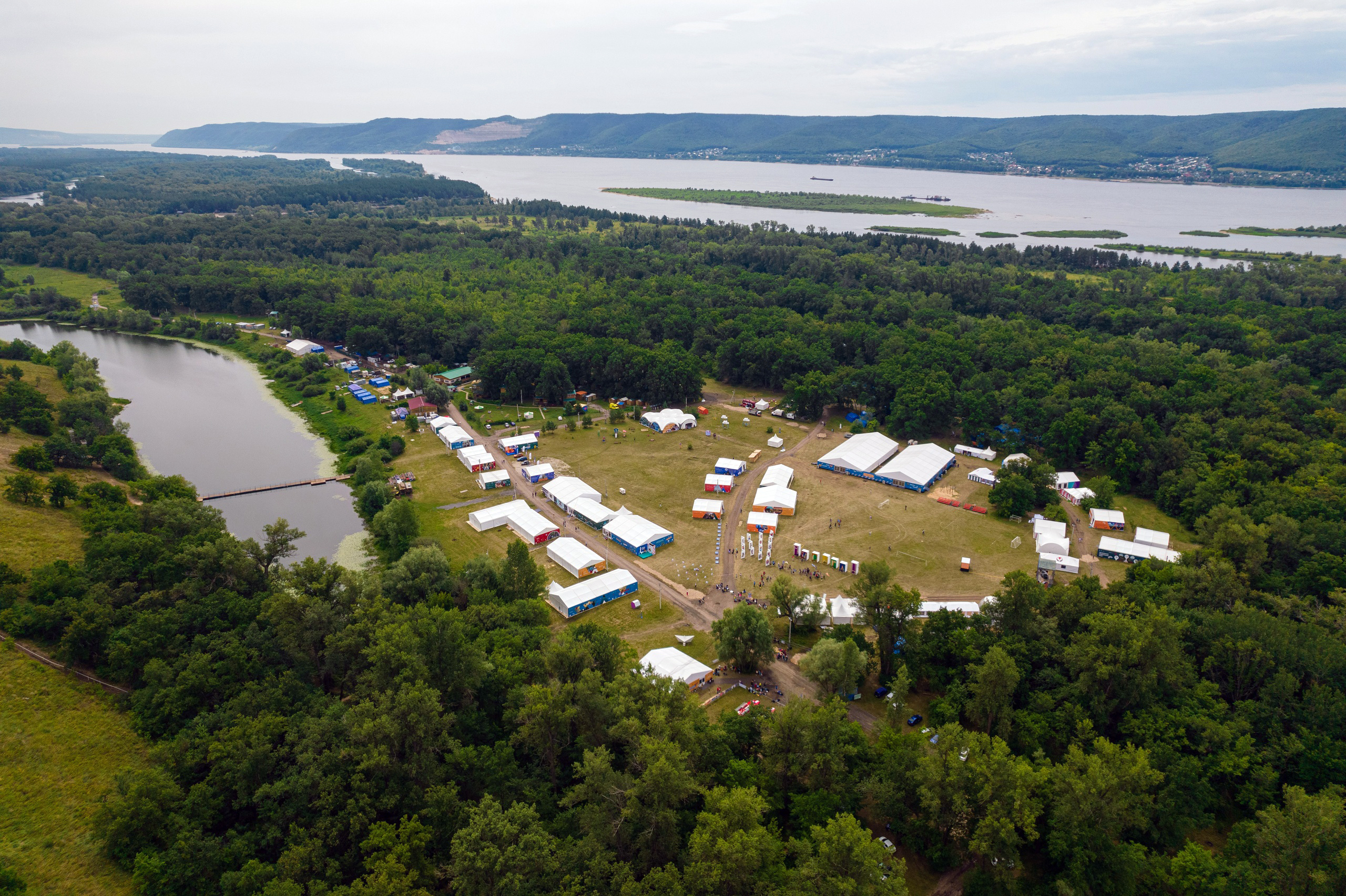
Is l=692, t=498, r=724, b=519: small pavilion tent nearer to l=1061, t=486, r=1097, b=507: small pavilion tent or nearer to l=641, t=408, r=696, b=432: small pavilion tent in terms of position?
l=641, t=408, r=696, b=432: small pavilion tent

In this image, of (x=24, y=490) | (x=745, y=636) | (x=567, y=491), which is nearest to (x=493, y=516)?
(x=567, y=491)

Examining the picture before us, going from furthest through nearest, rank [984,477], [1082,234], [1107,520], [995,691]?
[1082,234] → [984,477] → [1107,520] → [995,691]

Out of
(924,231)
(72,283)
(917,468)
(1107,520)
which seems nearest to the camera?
(1107,520)

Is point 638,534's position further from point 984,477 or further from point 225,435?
point 225,435

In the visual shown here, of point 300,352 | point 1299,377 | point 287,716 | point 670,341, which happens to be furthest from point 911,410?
point 300,352

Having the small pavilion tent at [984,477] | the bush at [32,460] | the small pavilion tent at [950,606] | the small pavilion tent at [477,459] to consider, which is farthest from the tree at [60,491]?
the small pavilion tent at [984,477]

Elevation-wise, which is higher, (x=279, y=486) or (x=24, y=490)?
(x=24, y=490)

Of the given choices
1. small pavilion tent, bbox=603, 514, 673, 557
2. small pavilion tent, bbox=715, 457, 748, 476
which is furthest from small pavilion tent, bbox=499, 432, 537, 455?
small pavilion tent, bbox=715, 457, 748, 476

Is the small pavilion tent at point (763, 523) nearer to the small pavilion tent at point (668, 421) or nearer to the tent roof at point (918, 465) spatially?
the tent roof at point (918, 465)
